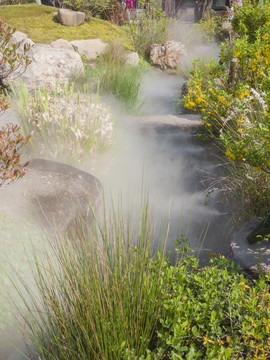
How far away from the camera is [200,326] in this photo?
162 centimetres

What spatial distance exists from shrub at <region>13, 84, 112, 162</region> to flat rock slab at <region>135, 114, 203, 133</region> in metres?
1.30

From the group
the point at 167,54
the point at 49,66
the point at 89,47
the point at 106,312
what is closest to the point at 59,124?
the point at 106,312

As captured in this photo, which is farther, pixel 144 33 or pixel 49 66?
pixel 144 33

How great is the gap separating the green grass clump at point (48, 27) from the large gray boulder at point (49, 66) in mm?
3337

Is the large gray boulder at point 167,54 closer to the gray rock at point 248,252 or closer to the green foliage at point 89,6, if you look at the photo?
the green foliage at point 89,6

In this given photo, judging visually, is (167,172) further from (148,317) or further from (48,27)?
(48,27)

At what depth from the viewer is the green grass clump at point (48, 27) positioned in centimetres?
1052

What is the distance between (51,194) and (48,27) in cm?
Result: 975

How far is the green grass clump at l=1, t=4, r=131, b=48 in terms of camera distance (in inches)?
414

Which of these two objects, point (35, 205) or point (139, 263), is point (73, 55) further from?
point (139, 263)

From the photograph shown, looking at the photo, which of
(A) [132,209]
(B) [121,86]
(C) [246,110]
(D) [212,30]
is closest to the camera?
(C) [246,110]

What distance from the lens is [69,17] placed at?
1150 cm

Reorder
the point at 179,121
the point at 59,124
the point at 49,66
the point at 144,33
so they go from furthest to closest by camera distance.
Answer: the point at 144,33
the point at 49,66
the point at 179,121
the point at 59,124

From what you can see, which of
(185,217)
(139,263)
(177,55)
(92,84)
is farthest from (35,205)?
(177,55)
